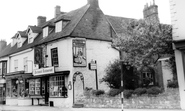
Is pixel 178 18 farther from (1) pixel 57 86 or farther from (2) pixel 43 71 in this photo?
(2) pixel 43 71

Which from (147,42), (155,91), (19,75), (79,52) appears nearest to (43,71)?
(79,52)

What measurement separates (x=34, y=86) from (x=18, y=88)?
11.5 ft

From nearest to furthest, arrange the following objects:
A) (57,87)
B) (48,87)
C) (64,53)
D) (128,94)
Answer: (128,94)
(64,53)
(57,87)
(48,87)

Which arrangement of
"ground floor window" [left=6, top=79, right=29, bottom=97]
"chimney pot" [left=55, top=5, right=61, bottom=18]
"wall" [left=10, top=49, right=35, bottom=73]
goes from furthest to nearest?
"chimney pot" [left=55, top=5, right=61, bottom=18], "wall" [left=10, top=49, right=35, bottom=73], "ground floor window" [left=6, top=79, right=29, bottom=97]

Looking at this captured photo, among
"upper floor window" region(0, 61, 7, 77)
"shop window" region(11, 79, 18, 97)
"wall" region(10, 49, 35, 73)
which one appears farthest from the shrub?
"upper floor window" region(0, 61, 7, 77)

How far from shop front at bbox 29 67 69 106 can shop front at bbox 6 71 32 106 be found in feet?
2.67

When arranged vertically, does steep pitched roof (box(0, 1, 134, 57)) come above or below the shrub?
above

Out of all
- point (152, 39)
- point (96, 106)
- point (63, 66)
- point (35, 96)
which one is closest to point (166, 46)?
point (152, 39)

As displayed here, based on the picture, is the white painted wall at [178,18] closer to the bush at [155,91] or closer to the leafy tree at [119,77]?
the bush at [155,91]

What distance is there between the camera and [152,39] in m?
16.4

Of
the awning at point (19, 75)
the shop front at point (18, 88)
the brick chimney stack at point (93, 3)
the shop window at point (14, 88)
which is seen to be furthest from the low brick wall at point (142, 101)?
the shop window at point (14, 88)

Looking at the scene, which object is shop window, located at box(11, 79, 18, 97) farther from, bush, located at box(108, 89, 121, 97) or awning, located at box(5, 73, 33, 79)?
bush, located at box(108, 89, 121, 97)

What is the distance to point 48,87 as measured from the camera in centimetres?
2416

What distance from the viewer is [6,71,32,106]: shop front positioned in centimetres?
2628
